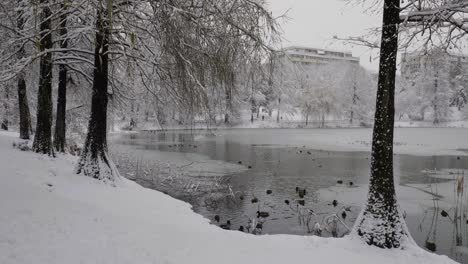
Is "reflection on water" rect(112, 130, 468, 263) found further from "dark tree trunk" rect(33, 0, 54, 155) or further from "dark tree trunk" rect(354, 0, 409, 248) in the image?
"dark tree trunk" rect(33, 0, 54, 155)

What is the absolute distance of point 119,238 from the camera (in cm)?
614

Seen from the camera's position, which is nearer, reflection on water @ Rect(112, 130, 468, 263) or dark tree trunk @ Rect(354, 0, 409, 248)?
dark tree trunk @ Rect(354, 0, 409, 248)

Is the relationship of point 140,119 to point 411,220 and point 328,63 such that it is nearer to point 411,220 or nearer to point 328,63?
point 411,220

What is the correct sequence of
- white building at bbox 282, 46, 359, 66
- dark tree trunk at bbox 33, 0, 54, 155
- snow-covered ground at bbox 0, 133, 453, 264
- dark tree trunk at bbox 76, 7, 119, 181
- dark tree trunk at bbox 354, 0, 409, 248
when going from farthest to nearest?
dark tree trunk at bbox 33, 0, 54, 155 → dark tree trunk at bbox 76, 7, 119, 181 → white building at bbox 282, 46, 359, 66 → dark tree trunk at bbox 354, 0, 409, 248 → snow-covered ground at bbox 0, 133, 453, 264

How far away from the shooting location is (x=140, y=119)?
16.4 m

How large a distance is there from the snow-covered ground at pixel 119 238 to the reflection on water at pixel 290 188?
8.84ft

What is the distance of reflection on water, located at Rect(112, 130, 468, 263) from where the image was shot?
10.2 meters

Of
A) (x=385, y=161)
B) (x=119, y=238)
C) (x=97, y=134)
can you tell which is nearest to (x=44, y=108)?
(x=97, y=134)

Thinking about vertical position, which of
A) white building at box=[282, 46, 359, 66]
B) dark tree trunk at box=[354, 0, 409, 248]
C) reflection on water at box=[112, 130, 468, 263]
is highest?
white building at box=[282, 46, 359, 66]

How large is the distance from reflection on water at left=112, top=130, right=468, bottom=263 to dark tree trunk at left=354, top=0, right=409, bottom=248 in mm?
2682

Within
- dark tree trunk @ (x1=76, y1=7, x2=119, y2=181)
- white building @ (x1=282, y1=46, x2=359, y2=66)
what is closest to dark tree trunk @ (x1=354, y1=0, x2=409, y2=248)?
white building @ (x1=282, y1=46, x2=359, y2=66)

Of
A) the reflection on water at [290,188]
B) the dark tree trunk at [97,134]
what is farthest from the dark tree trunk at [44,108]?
the reflection on water at [290,188]

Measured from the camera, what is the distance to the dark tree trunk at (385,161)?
6844mm

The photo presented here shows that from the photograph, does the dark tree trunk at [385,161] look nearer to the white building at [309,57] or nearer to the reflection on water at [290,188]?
the white building at [309,57]
